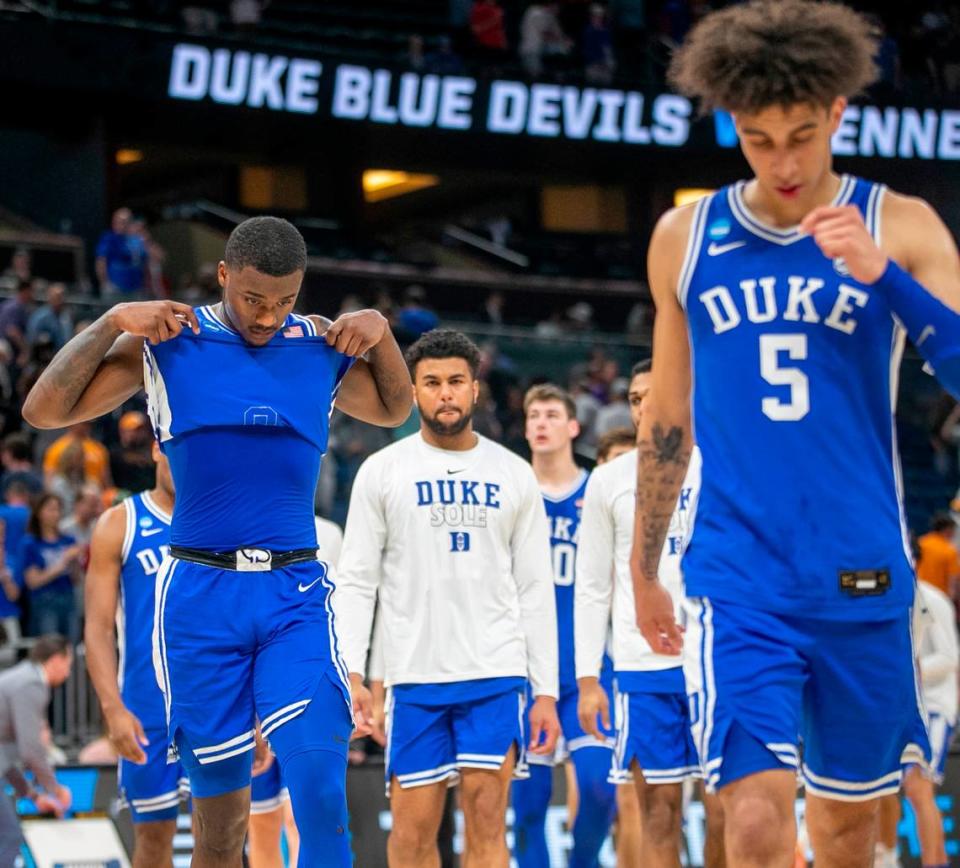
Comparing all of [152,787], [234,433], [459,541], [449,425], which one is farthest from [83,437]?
[234,433]

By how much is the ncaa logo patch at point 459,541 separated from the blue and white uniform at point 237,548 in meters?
1.68

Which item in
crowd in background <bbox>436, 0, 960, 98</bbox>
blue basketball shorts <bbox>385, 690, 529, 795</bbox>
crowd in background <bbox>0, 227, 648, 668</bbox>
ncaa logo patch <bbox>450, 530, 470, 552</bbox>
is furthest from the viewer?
crowd in background <bbox>436, 0, 960, 98</bbox>

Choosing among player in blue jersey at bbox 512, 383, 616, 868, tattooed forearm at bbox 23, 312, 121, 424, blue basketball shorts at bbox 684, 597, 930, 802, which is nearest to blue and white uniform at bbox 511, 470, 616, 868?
player in blue jersey at bbox 512, 383, 616, 868

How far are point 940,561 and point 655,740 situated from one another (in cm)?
795

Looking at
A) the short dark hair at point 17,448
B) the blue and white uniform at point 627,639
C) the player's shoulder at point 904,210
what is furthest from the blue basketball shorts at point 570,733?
the short dark hair at point 17,448

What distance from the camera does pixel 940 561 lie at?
15.2 meters

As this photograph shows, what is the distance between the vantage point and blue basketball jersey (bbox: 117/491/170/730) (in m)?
8.01

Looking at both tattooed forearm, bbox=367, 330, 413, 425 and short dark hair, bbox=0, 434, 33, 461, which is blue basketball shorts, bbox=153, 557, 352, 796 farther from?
short dark hair, bbox=0, 434, 33, 461

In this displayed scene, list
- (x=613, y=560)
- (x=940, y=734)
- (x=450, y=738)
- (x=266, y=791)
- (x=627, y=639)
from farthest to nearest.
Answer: (x=940, y=734) < (x=266, y=791) < (x=613, y=560) < (x=627, y=639) < (x=450, y=738)

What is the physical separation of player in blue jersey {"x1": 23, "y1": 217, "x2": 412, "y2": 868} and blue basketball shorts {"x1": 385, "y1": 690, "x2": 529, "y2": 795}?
1.51m

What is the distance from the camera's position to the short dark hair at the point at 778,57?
4246 mm

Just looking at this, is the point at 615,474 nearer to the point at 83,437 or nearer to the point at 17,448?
the point at 17,448

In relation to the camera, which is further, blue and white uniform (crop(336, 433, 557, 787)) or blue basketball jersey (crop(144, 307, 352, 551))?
blue and white uniform (crop(336, 433, 557, 787))

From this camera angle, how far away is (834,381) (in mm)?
4344
